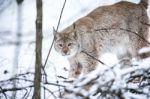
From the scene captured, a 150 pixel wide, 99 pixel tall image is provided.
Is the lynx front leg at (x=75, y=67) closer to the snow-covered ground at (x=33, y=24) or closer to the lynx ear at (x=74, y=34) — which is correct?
the snow-covered ground at (x=33, y=24)

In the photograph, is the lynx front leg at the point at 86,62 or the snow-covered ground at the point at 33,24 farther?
the snow-covered ground at the point at 33,24

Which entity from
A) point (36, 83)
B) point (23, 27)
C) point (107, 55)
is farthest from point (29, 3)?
point (36, 83)

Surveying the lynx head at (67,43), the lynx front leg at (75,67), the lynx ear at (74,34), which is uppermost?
the lynx ear at (74,34)

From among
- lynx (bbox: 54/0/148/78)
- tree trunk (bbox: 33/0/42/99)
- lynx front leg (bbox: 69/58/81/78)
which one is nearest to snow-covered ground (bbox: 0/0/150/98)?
lynx front leg (bbox: 69/58/81/78)

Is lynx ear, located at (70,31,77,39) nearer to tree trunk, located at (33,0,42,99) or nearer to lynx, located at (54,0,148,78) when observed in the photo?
lynx, located at (54,0,148,78)

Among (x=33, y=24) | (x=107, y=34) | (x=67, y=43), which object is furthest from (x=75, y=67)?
(x=33, y=24)

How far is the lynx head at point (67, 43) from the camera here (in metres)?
6.40

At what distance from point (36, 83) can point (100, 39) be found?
4244 mm

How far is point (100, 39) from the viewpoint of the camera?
6.95 meters

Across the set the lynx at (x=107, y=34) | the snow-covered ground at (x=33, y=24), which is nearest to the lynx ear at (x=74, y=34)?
the lynx at (x=107, y=34)

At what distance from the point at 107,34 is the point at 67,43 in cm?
80

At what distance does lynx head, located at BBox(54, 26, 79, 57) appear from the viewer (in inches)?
252

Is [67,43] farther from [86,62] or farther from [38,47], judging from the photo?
[38,47]

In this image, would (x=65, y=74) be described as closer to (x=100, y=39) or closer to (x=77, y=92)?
(x=100, y=39)
